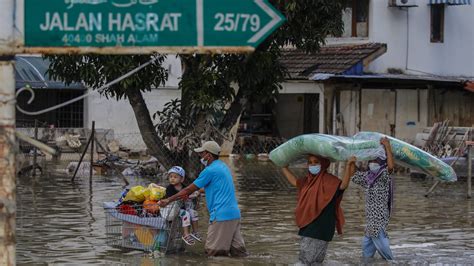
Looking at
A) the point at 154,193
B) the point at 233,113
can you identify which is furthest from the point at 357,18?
the point at 154,193

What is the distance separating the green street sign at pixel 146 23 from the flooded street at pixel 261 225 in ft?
21.8

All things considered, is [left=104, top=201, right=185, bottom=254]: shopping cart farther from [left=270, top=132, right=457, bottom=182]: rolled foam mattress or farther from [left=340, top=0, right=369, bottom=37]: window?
[left=340, top=0, right=369, bottom=37]: window

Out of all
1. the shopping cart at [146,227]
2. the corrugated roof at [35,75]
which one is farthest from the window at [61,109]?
the shopping cart at [146,227]

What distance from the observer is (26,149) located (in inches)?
992

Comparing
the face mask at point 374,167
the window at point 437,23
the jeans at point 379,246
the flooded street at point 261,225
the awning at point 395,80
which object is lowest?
the flooded street at point 261,225

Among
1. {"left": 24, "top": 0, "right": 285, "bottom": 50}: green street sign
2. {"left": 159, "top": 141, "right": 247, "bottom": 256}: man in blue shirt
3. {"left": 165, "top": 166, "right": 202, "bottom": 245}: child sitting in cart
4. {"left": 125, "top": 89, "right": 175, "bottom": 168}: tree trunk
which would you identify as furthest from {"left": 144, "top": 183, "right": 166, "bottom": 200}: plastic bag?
{"left": 24, "top": 0, "right": 285, "bottom": 50}: green street sign

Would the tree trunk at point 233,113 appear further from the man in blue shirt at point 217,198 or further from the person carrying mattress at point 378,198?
the person carrying mattress at point 378,198

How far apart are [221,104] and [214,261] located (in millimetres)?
5937

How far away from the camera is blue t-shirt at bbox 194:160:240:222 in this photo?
453 inches

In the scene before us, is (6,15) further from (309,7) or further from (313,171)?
(309,7)

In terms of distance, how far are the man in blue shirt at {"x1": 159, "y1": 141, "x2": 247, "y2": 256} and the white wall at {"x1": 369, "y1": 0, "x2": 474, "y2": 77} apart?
1989 centimetres

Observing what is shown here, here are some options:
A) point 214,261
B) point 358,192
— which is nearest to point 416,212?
point 358,192

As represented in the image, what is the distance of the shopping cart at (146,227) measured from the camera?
11.6m

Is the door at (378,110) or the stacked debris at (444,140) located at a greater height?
the door at (378,110)
